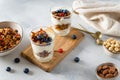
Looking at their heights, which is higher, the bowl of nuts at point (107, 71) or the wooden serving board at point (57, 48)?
the wooden serving board at point (57, 48)

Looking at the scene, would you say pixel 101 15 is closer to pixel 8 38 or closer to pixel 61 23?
pixel 61 23

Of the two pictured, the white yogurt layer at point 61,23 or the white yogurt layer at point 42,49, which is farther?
the white yogurt layer at point 61,23

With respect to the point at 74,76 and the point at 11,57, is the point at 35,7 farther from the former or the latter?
the point at 74,76

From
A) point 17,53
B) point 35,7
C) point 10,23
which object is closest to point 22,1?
point 35,7

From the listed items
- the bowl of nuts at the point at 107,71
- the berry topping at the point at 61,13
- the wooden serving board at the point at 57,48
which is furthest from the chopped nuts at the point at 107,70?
the berry topping at the point at 61,13

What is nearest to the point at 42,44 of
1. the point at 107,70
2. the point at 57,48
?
the point at 57,48

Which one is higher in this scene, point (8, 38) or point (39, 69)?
point (8, 38)

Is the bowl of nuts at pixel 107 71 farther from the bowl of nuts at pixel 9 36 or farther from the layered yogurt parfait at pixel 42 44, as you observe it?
the bowl of nuts at pixel 9 36
